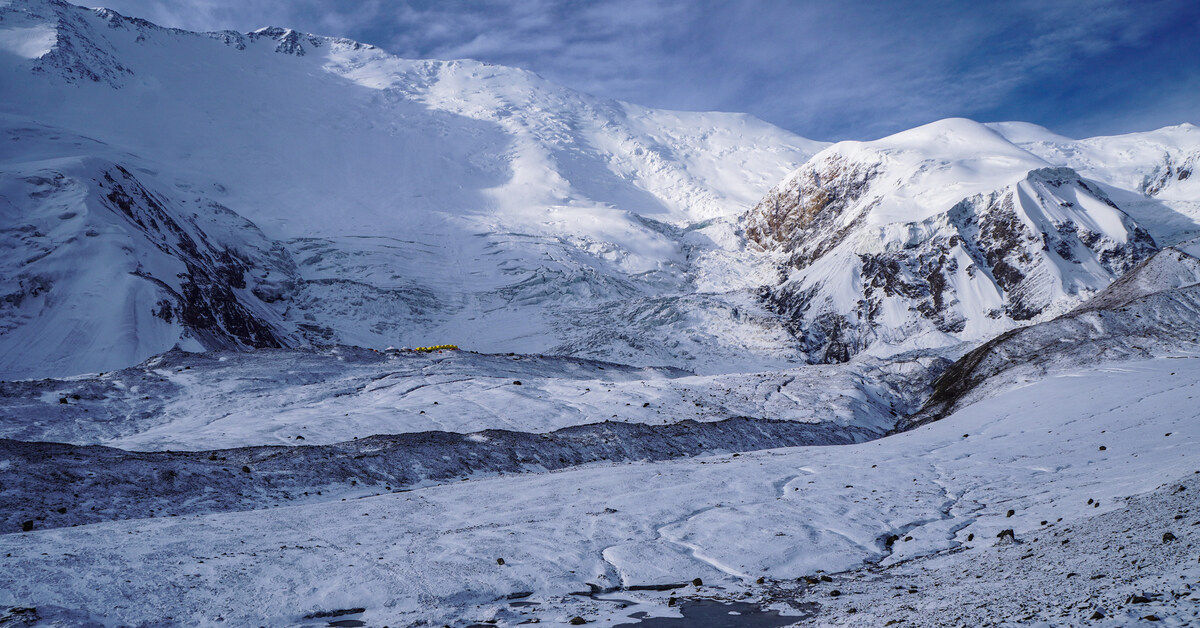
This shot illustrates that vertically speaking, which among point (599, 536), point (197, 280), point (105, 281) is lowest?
point (599, 536)

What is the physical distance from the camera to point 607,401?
95.5ft

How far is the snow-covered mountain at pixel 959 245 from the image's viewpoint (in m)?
75.8

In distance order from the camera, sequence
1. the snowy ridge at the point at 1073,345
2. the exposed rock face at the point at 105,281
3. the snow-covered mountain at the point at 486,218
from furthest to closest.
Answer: the snow-covered mountain at the point at 486,218, the exposed rock face at the point at 105,281, the snowy ridge at the point at 1073,345

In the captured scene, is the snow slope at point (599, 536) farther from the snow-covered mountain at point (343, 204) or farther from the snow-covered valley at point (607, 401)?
the snow-covered mountain at point (343, 204)

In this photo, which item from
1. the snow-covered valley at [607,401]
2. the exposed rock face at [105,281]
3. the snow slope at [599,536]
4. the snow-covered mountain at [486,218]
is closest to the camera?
the snow slope at [599,536]

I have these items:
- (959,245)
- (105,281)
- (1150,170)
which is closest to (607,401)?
(105,281)

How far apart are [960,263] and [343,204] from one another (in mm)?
95280

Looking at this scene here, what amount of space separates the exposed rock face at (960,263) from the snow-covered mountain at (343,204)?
912 cm

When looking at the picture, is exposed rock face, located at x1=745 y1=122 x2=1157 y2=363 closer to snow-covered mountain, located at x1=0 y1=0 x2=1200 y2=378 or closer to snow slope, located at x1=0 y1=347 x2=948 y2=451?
snow-covered mountain, located at x1=0 y1=0 x2=1200 y2=378

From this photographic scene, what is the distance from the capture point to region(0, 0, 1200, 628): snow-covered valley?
953 centimetres

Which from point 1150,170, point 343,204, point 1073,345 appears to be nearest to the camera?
point 1073,345

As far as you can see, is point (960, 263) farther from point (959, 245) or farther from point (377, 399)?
point (377, 399)

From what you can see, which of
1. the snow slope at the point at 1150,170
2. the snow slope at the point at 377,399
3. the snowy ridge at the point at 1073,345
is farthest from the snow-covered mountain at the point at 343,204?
the snow slope at the point at 1150,170

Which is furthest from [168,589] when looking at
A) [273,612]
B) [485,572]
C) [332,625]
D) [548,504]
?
Result: [548,504]
